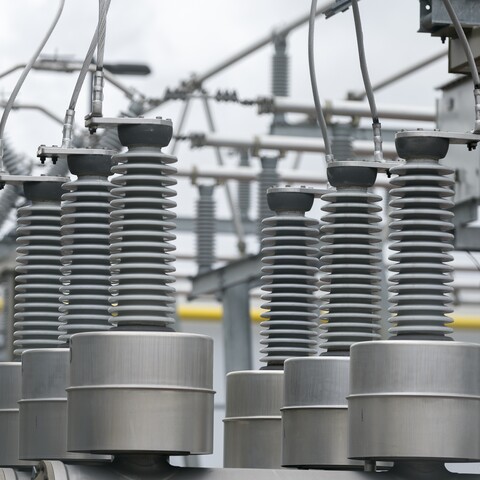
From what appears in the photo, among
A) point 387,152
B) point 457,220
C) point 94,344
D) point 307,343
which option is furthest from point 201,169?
point 94,344

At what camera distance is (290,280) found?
5797 millimetres

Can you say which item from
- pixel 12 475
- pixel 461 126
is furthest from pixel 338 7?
pixel 461 126

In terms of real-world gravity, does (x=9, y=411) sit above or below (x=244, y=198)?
below

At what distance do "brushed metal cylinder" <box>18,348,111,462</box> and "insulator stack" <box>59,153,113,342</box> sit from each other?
102 mm

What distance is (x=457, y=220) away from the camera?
1359 cm

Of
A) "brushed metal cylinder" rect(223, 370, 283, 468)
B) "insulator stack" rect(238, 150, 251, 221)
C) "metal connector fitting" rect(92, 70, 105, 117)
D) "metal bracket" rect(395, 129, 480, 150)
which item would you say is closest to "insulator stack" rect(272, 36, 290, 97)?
"insulator stack" rect(238, 150, 251, 221)

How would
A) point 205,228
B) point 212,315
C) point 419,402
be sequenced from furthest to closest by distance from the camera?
point 212,315
point 205,228
point 419,402

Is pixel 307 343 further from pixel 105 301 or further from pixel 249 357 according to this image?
pixel 249 357

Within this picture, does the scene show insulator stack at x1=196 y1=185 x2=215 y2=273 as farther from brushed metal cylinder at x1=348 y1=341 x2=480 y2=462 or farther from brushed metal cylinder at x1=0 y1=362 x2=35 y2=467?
brushed metal cylinder at x1=348 y1=341 x2=480 y2=462

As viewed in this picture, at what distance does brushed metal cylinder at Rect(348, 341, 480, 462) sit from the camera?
13.5ft

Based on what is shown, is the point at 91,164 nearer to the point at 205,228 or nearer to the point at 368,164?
the point at 368,164

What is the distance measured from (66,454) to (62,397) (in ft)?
0.63

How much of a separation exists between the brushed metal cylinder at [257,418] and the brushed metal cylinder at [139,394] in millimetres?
1423

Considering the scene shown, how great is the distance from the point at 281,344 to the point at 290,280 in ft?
0.81
